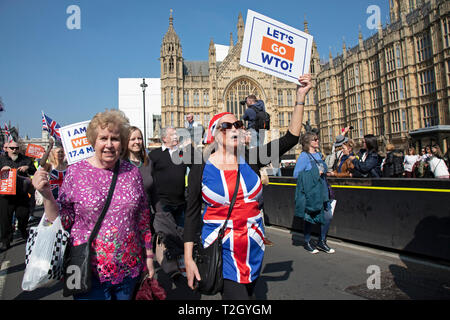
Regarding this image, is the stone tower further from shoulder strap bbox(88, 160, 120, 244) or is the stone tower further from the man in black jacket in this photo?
shoulder strap bbox(88, 160, 120, 244)

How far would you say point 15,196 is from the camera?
7.11 metres

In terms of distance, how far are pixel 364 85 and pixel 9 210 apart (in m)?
40.6

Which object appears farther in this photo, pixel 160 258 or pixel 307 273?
pixel 160 258

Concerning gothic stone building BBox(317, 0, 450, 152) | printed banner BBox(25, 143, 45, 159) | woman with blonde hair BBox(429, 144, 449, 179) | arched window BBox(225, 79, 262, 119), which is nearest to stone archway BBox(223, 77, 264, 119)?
arched window BBox(225, 79, 262, 119)

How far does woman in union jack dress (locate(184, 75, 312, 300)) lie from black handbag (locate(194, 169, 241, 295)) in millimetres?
52

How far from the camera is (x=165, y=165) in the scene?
15.6 feet

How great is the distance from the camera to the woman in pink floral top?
2068mm

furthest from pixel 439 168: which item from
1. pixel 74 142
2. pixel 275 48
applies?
pixel 74 142

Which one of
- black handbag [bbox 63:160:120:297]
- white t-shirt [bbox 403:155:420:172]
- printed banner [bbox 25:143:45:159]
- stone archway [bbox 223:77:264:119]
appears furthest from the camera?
stone archway [bbox 223:77:264:119]

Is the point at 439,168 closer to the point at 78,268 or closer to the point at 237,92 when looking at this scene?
the point at 78,268
